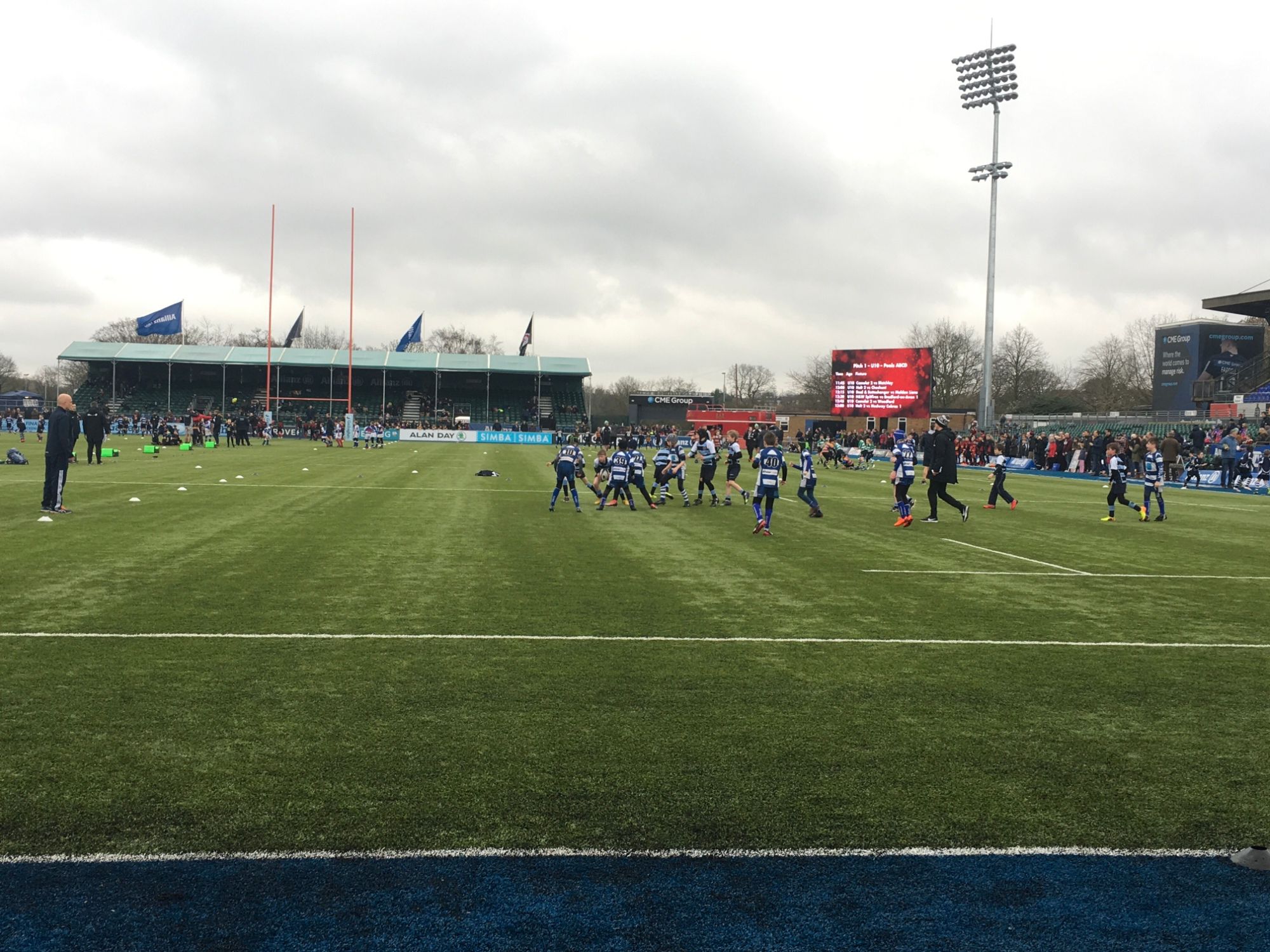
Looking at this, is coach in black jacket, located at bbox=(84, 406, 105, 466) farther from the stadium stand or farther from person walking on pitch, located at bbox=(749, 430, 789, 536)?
the stadium stand

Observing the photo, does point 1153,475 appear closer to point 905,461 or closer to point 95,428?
point 905,461

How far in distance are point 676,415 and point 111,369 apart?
50.9m

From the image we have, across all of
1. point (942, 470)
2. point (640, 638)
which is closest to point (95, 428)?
point (942, 470)

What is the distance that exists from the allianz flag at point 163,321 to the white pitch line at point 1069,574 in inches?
2262

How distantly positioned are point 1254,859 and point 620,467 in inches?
646

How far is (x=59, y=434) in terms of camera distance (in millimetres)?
16547

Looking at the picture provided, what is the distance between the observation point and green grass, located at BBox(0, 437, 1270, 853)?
4.25 metres

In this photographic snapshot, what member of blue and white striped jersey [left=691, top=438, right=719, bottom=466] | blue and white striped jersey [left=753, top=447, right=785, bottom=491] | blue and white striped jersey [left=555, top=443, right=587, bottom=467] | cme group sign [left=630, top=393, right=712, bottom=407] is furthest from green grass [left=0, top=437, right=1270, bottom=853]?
cme group sign [left=630, top=393, right=712, bottom=407]

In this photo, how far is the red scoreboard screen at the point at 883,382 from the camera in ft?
179

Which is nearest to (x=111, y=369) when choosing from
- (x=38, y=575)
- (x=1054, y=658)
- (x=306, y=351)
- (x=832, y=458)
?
(x=306, y=351)

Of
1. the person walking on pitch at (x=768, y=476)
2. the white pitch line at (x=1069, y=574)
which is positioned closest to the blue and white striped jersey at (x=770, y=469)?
the person walking on pitch at (x=768, y=476)

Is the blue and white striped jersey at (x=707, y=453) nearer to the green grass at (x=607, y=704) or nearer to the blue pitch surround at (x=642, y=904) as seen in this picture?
the green grass at (x=607, y=704)

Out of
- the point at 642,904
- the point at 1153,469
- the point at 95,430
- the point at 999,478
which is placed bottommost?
the point at 642,904

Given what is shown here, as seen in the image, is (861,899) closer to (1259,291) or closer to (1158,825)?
(1158,825)
